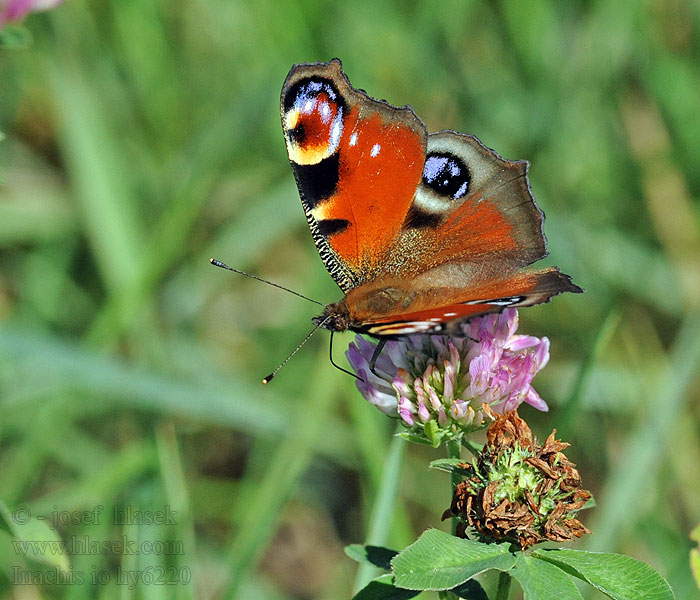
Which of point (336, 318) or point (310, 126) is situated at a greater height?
point (310, 126)

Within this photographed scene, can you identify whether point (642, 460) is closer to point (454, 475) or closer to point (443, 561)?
point (454, 475)

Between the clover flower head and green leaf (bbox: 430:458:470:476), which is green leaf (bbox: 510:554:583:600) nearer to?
green leaf (bbox: 430:458:470:476)

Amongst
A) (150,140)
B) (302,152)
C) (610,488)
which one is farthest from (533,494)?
(150,140)

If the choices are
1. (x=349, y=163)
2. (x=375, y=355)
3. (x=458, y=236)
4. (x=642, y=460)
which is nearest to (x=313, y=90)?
(x=349, y=163)

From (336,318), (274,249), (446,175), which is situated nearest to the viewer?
(336,318)

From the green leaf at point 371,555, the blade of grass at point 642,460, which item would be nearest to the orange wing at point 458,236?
the green leaf at point 371,555

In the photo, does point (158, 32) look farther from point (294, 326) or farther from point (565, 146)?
point (565, 146)

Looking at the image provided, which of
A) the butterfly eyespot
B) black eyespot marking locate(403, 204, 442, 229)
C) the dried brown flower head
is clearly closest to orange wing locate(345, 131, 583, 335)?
black eyespot marking locate(403, 204, 442, 229)

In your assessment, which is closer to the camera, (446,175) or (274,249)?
(446,175)
